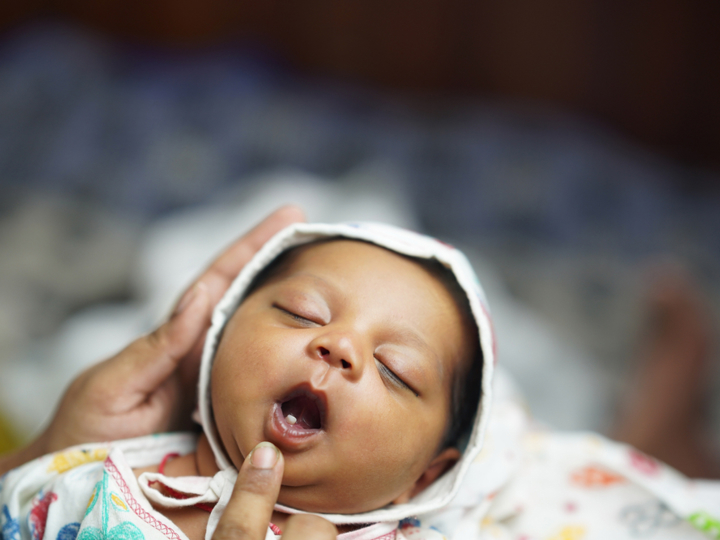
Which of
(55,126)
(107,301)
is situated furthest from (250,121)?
(107,301)

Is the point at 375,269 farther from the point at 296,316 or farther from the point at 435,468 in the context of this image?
the point at 435,468

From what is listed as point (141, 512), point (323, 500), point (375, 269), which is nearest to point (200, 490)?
point (141, 512)

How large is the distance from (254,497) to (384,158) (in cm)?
197

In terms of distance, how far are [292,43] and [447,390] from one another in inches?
105

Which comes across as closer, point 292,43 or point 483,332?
point 483,332

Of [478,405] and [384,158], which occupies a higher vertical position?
[384,158]

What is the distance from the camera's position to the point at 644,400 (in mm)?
1894

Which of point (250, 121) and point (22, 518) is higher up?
point (250, 121)

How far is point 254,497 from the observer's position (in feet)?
2.36

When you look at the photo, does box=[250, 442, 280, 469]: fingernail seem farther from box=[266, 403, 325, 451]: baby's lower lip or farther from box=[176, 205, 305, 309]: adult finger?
box=[176, 205, 305, 309]: adult finger

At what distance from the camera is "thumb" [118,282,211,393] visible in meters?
1.02

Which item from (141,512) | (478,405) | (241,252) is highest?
(241,252)

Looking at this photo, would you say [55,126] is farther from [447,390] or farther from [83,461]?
[447,390]

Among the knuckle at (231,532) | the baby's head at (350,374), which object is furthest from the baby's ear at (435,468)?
the knuckle at (231,532)
